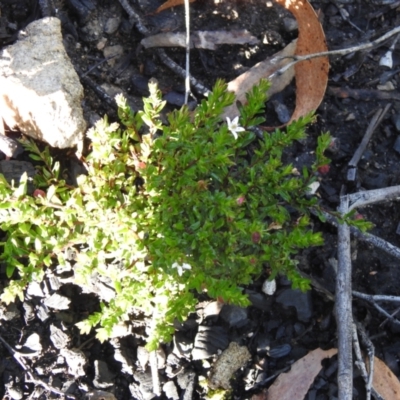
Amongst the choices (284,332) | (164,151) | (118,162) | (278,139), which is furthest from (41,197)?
(284,332)

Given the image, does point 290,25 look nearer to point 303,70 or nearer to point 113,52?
point 303,70

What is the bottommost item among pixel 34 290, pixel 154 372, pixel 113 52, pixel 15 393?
pixel 154 372

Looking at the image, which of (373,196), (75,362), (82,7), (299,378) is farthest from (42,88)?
(299,378)

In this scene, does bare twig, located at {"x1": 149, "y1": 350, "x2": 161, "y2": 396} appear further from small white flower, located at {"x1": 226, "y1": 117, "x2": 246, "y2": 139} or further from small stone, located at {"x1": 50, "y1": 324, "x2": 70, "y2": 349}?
small white flower, located at {"x1": 226, "y1": 117, "x2": 246, "y2": 139}

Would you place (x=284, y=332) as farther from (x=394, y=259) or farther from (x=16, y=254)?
(x=16, y=254)

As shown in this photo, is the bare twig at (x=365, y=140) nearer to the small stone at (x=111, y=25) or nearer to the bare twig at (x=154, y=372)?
the bare twig at (x=154, y=372)

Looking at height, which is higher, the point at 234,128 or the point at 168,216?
the point at 234,128

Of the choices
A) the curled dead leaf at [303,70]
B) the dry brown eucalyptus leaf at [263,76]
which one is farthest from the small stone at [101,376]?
the curled dead leaf at [303,70]
